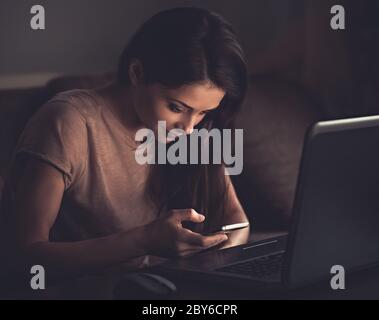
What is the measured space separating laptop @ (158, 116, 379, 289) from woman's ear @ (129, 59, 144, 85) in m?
0.51

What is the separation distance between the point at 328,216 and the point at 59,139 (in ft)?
2.03

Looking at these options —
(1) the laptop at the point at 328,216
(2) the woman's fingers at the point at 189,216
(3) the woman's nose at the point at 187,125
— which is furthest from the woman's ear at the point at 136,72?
(1) the laptop at the point at 328,216

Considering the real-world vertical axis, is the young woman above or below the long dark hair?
below

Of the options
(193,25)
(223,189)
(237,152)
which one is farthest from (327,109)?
(193,25)

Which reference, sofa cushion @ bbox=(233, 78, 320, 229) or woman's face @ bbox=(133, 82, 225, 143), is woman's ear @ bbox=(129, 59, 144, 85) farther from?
sofa cushion @ bbox=(233, 78, 320, 229)

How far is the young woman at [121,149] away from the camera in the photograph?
1494mm

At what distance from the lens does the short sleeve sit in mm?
1492

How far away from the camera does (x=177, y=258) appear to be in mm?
1365

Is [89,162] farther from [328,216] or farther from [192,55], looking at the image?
[328,216]

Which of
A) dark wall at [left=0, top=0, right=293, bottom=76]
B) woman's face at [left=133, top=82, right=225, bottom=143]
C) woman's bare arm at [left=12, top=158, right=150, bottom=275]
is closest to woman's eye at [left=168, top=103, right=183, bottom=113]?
woman's face at [left=133, top=82, right=225, bottom=143]

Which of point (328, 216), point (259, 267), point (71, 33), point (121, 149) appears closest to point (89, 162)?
point (121, 149)

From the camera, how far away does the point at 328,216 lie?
3.62 feet
